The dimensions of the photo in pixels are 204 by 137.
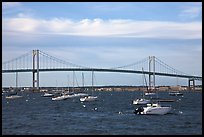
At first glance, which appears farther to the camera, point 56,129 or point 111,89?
point 111,89

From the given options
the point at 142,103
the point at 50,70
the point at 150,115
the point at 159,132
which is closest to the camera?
the point at 159,132

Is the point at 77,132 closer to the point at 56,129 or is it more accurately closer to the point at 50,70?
the point at 56,129

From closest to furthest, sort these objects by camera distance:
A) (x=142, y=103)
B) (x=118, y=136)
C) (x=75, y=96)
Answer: (x=118, y=136), (x=142, y=103), (x=75, y=96)

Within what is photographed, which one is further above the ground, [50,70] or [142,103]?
[50,70]

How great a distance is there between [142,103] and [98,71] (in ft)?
139

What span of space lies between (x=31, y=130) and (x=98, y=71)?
7116 cm

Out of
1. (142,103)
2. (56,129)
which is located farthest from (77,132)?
(142,103)

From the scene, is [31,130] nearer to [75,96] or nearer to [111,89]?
[75,96]

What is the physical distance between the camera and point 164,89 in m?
156

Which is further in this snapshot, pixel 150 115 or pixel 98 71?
pixel 98 71

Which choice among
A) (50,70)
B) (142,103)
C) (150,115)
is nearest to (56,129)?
(150,115)

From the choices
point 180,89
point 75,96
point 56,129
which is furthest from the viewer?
point 180,89

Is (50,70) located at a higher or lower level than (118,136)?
higher

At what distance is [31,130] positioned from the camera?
22875mm
